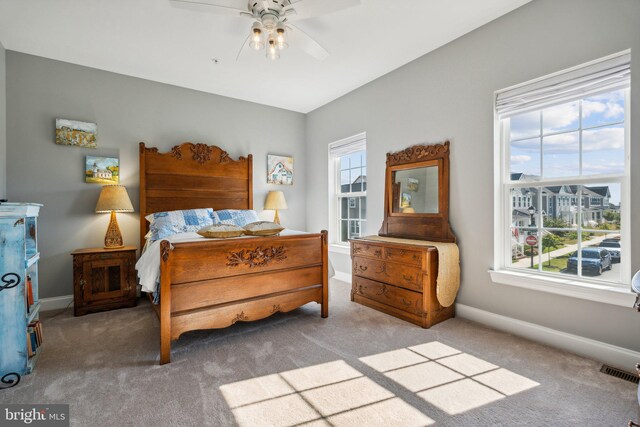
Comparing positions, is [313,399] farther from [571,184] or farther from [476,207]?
[571,184]

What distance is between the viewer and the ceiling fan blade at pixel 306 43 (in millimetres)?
2188

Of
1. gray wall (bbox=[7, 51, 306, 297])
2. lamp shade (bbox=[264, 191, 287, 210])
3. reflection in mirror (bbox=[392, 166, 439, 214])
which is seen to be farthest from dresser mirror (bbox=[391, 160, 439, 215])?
gray wall (bbox=[7, 51, 306, 297])

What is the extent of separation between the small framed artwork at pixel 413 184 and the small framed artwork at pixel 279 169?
7.15 feet

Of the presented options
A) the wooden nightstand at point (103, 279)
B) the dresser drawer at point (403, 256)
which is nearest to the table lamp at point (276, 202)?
the wooden nightstand at point (103, 279)

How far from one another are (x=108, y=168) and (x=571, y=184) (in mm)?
4601

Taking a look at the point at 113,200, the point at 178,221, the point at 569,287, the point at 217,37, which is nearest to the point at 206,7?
the point at 217,37

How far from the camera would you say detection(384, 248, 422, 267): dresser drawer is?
2.69 meters

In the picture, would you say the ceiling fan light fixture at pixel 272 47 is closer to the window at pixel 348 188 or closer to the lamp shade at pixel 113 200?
the window at pixel 348 188

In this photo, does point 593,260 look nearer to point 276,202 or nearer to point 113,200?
point 276,202

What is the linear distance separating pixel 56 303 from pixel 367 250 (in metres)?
3.44

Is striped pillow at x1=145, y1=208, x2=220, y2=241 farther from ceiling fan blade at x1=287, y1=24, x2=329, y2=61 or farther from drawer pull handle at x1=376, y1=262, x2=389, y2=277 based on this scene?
ceiling fan blade at x1=287, y1=24, x2=329, y2=61

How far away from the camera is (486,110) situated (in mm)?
2646

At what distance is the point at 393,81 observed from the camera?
350cm

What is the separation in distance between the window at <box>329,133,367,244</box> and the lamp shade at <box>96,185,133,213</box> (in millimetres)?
2695
